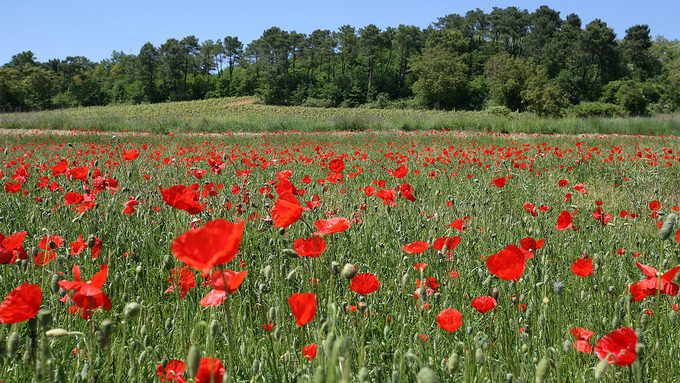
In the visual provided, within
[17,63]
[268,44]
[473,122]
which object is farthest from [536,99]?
[17,63]

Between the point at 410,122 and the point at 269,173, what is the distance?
15.5 meters

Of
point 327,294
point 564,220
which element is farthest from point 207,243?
point 564,220

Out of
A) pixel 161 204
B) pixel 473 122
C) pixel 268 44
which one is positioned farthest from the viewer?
pixel 268 44

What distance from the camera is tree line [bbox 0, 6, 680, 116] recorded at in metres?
56.3

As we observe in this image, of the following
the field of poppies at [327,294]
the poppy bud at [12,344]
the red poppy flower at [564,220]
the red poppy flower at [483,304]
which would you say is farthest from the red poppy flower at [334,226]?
the red poppy flower at [564,220]

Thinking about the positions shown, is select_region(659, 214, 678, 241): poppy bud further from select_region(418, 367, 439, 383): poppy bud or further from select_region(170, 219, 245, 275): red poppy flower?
select_region(170, 219, 245, 275): red poppy flower

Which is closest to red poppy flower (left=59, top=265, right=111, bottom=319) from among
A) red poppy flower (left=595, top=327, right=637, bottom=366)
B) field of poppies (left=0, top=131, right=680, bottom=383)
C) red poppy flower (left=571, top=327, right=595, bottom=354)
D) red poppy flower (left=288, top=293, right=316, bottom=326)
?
field of poppies (left=0, top=131, right=680, bottom=383)

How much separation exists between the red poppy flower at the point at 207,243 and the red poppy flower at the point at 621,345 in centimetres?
77

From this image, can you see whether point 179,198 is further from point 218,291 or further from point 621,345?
point 621,345

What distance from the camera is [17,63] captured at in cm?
8669

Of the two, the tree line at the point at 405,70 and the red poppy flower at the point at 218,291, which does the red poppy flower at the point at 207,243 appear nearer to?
the red poppy flower at the point at 218,291

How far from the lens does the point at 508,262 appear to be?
3.18ft

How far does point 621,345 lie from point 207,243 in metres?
0.85

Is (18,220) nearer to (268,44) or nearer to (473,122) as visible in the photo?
(473,122)
